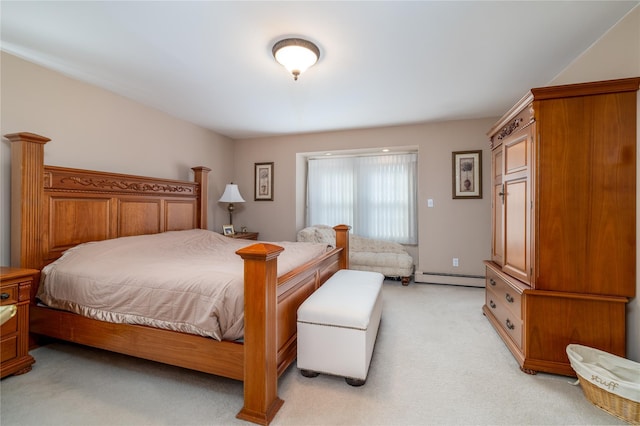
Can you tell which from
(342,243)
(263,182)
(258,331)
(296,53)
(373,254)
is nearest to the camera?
(258,331)

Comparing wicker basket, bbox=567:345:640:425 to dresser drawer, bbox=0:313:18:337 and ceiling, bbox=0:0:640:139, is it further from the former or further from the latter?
dresser drawer, bbox=0:313:18:337

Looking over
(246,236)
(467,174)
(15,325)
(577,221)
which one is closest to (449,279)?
(467,174)

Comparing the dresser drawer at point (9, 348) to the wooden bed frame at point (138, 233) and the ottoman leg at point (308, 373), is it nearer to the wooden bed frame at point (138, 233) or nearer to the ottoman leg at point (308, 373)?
the wooden bed frame at point (138, 233)

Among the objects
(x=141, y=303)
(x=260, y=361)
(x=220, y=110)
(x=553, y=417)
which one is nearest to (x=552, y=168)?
(x=553, y=417)

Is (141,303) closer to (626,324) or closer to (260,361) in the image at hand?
(260,361)

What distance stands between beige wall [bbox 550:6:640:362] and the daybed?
2.49 metres

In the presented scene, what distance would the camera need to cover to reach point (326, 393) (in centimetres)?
173

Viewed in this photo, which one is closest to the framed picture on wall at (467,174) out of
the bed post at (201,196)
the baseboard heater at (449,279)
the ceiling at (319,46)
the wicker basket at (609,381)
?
the ceiling at (319,46)

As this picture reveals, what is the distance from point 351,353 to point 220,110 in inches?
129

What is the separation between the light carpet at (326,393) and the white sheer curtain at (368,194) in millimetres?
2565

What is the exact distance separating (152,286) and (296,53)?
193 centimetres

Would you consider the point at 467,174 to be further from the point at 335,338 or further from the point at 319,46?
the point at 335,338

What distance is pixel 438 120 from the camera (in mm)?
4070

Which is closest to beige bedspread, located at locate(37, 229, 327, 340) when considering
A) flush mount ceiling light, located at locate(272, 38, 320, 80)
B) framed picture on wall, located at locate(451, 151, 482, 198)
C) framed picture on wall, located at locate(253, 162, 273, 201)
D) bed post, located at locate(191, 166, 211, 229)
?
bed post, located at locate(191, 166, 211, 229)
